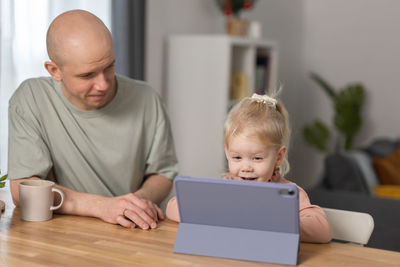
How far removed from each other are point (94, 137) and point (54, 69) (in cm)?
27

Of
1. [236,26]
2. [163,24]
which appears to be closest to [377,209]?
[236,26]

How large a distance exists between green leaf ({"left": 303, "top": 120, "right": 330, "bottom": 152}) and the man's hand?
3951 millimetres

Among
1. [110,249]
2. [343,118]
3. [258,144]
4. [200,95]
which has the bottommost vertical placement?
[343,118]

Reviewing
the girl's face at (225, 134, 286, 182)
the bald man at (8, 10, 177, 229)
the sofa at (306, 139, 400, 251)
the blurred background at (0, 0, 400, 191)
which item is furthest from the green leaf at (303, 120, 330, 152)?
the girl's face at (225, 134, 286, 182)

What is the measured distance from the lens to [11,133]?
1.89 m

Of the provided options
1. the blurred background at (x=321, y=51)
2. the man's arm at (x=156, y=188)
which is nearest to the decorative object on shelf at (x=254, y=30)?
the blurred background at (x=321, y=51)

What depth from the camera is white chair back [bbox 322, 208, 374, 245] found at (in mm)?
1573

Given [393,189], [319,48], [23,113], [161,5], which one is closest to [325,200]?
[393,189]

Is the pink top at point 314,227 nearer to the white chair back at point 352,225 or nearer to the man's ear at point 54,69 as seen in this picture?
the white chair back at point 352,225

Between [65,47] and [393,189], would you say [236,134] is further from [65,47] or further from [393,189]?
[393,189]

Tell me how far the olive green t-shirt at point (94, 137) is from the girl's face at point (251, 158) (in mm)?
624

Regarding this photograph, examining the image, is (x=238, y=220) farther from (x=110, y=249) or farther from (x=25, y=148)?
(x=25, y=148)

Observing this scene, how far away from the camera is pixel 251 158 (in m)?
1.51

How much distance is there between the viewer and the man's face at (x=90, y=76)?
176 cm
